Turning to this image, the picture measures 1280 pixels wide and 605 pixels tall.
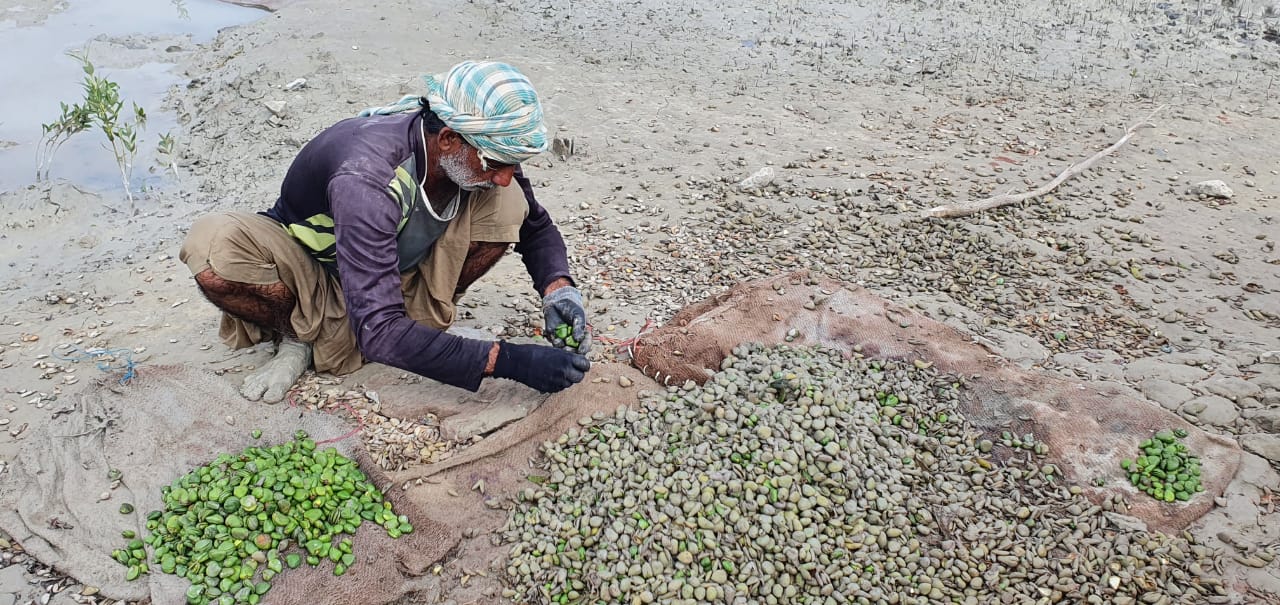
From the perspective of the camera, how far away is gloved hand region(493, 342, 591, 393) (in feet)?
9.66

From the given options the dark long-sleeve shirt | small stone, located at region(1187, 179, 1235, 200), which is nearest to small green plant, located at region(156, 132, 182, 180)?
the dark long-sleeve shirt

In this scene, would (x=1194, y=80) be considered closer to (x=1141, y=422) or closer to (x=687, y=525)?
(x=1141, y=422)

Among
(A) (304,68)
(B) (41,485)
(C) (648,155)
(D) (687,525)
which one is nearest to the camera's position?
(D) (687,525)

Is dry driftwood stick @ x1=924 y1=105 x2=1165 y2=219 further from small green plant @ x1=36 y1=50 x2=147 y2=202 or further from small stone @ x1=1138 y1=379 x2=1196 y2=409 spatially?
small green plant @ x1=36 y1=50 x2=147 y2=202

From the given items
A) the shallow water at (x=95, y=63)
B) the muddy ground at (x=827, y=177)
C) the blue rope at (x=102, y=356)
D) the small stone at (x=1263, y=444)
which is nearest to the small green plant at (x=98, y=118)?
the shallow water at (x=95, y=63)

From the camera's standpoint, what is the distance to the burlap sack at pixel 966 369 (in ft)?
9.16

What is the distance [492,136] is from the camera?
289 centimetres

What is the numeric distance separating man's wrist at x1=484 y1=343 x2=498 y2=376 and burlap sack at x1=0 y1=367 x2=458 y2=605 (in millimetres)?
494

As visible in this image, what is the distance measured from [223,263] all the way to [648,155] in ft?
11.0

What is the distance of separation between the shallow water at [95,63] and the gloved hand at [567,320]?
386cm

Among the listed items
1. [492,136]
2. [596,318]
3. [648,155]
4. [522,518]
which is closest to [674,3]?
[648,155]

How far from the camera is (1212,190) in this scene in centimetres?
536

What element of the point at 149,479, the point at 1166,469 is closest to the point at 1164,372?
the point at 1166,469

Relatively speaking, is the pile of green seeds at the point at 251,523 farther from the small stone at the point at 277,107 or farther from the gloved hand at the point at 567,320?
the small stone at the point at 277,107
